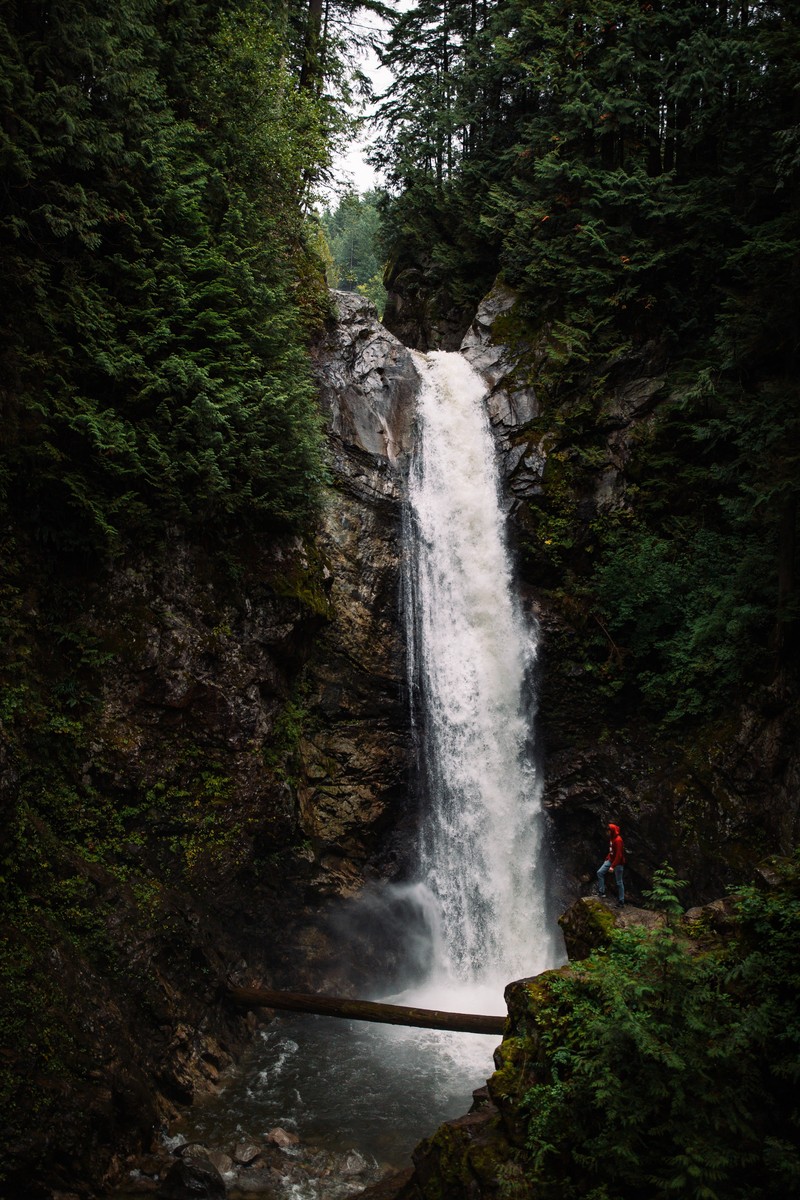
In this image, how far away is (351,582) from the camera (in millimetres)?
13477

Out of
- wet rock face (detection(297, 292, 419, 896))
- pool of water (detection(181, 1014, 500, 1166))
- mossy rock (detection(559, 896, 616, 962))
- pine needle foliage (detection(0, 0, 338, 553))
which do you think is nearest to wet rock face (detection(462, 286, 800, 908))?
wet rock face (detection(297, 292, 419, 896))

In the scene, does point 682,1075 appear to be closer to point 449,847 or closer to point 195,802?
point 195,802

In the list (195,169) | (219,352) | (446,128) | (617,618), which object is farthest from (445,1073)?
(446,128)

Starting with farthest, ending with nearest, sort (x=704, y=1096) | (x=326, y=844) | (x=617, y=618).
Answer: (x=617, y=618)
(x=326, y=844)
(x=704, y=1096)

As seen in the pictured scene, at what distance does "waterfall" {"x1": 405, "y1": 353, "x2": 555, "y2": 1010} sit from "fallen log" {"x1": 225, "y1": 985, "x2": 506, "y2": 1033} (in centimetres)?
→ 302

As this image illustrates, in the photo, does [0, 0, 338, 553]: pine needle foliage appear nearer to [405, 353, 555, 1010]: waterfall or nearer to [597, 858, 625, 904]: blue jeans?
[405, 353, 555, 1010]: waterfall

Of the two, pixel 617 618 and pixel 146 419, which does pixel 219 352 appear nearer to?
pixel 146 419

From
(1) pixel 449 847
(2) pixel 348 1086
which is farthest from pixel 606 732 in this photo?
(2) pixel 348 1086

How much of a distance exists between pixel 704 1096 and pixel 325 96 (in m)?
18.8

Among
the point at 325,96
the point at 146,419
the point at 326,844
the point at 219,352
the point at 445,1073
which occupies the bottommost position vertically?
the point at 445,1073

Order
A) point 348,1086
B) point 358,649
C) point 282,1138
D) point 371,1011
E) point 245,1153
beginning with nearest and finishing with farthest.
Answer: point 245,1153 → point 282,1138 → point 371,1011 → point 348,1086 → point 358,649

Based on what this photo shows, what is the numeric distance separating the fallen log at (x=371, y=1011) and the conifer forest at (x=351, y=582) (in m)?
0.68

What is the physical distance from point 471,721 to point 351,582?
363 cm

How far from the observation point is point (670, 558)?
1354cm
